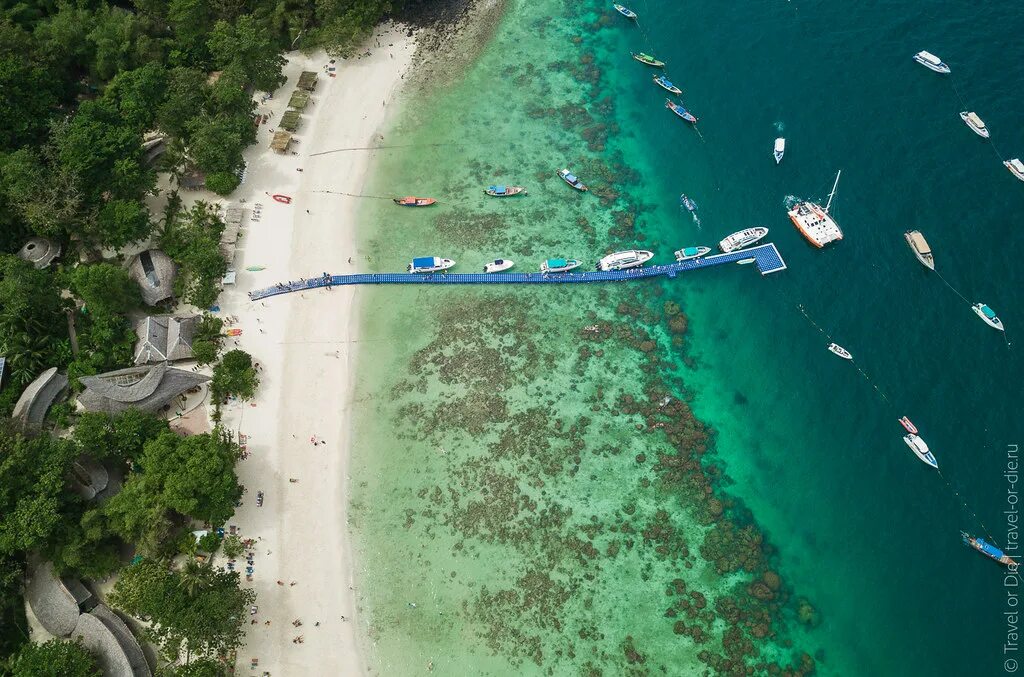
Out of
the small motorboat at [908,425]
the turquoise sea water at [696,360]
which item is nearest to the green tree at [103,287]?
the turquoise sea water at [696,360]

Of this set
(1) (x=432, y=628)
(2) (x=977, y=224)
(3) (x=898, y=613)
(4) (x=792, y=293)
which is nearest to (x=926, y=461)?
(3) (x=898, y=613)

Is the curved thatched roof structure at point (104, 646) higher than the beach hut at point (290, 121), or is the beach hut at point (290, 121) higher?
the beach hut at point (290, 121)

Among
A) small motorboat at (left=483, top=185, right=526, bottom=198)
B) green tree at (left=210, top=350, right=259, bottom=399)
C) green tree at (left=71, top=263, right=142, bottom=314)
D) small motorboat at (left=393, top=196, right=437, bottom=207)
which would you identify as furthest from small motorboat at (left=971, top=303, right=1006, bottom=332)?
green tree at (left=71, top=263, right=142, bottom=314)

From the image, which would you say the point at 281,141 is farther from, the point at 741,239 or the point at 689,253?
the point at 741,239

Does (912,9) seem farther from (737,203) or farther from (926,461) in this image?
(926,461)

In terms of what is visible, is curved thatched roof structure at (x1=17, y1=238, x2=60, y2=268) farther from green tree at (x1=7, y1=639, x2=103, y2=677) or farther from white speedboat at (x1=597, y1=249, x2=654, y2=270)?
white speedboat at (x1=597, y1=249, x2=654, y2=270)

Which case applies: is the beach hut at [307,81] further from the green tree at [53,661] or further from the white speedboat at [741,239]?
the green tree at [53,661]
